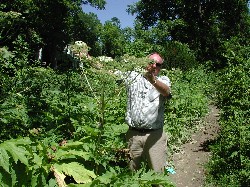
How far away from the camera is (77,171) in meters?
3.69

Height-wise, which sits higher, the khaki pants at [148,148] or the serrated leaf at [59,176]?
the khaki pants at [148,148]

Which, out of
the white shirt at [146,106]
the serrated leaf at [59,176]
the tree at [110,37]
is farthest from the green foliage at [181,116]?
the tree at [110,37]

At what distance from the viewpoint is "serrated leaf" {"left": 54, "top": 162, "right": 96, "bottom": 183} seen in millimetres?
3619

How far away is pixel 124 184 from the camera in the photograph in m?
3.34

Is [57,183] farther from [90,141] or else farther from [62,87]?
[62,87]

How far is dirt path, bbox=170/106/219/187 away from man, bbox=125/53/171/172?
4.36 feet

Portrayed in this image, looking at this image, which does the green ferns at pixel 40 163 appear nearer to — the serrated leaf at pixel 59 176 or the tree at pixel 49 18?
the serrated leaf at pixel 59 176

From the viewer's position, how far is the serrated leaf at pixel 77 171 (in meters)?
3.62

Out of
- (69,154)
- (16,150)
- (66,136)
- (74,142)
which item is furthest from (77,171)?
(66,136)

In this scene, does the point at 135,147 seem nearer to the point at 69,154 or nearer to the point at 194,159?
the point at 69,154

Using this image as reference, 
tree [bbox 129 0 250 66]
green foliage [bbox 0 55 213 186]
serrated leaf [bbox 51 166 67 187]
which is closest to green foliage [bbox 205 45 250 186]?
green foliage [bbox 0 55 213 186]

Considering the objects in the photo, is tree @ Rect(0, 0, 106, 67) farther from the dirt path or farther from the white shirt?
the white shirt

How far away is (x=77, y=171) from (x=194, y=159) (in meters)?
4.44

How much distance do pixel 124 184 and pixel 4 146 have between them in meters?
1.16
